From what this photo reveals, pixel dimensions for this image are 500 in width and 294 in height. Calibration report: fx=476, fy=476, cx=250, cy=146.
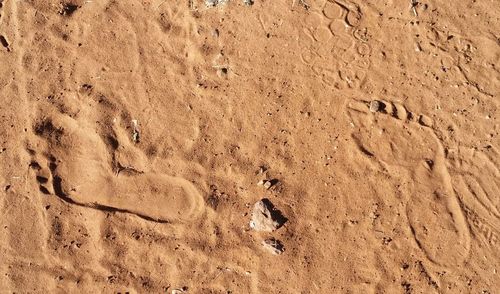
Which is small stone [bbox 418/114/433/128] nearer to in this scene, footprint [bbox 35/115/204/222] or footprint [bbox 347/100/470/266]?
footprint [bbox 347/100/470/266]

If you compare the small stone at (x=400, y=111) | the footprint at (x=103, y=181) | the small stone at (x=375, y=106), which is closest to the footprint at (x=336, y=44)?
the small stone at (x=375, y=106)

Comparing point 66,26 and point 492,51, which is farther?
point 66,26

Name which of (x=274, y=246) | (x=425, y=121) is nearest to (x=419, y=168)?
(x=425, y=121)

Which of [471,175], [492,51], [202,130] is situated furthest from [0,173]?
[492,51]

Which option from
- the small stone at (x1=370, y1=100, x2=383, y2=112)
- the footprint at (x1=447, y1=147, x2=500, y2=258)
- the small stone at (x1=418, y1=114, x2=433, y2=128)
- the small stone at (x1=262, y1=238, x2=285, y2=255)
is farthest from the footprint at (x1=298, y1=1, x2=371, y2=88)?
the small stone at (x1=262, y1=238, x2=285, y2=255)

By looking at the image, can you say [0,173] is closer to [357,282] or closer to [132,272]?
[132,272]

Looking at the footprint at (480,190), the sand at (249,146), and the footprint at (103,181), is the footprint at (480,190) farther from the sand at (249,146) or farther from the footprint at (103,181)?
the footprint at (103,181)
